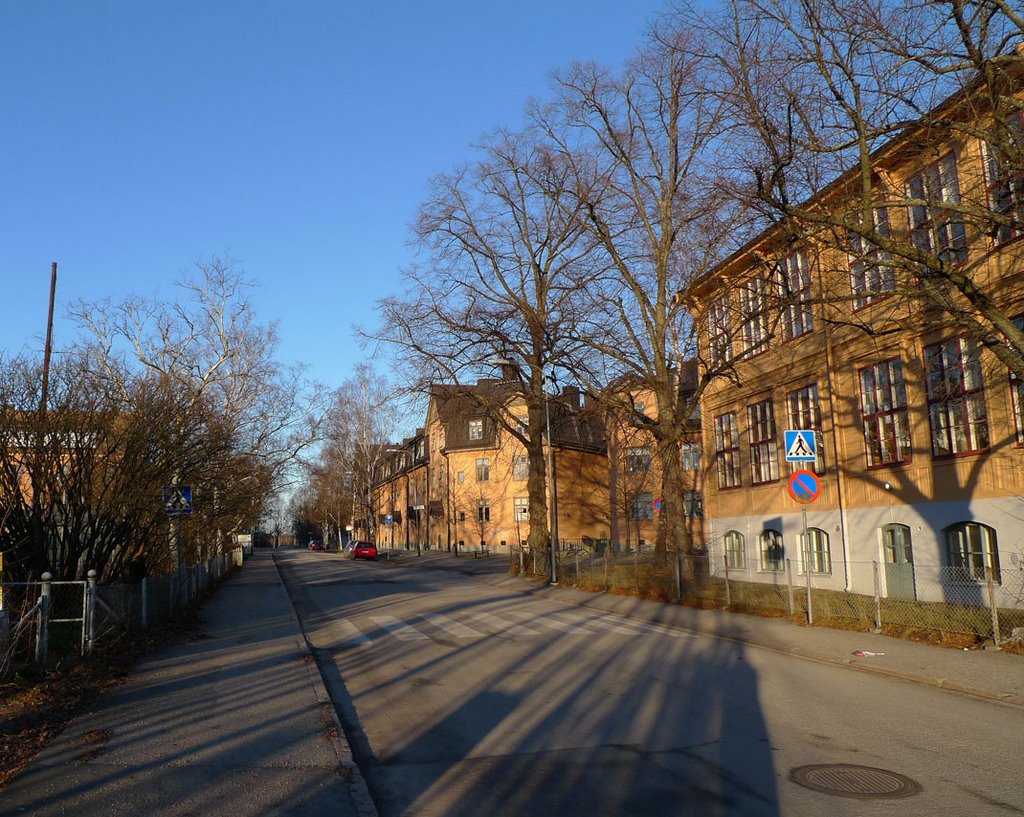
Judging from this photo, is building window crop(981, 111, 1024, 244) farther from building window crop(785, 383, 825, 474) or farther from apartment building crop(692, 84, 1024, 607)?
building window crop(785, 383, 825, 474)

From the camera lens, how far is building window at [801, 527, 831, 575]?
78.1 feet

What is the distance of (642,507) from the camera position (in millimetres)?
59812

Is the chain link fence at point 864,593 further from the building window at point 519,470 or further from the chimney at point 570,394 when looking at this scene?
the building window at point 519,470

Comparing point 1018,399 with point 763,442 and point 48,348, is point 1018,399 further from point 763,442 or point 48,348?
point 48,348

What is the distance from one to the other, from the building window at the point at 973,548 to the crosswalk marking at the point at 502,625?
27.4ft

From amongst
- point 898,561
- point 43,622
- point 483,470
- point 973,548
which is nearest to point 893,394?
point 898,561

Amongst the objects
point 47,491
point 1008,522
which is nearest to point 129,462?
point 47,491

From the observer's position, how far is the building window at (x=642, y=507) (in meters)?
58.4

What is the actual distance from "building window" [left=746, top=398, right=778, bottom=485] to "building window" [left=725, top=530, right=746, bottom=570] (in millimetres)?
2431

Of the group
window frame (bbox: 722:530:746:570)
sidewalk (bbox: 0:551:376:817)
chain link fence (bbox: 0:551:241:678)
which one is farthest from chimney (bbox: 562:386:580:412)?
sidewalk (bbox: 0:551:376:817)

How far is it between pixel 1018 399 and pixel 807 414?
797 cm

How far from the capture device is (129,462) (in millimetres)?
15391

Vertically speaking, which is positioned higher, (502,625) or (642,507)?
(642,507)

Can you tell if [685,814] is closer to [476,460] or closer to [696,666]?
[696,666]
